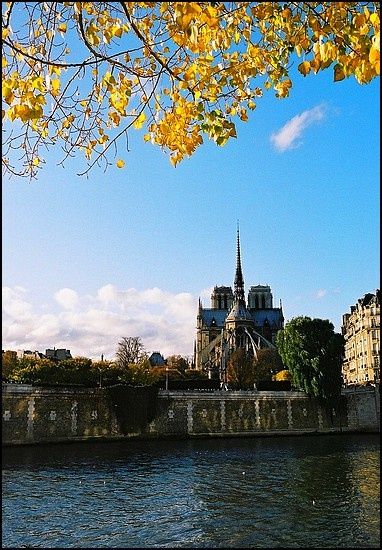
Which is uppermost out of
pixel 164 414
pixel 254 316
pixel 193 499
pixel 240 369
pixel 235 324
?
pixel 254 316

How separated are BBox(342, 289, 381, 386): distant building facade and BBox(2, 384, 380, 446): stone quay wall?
74.7ft

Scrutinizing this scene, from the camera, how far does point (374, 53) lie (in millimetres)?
3494

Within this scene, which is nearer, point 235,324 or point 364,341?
point 364,341

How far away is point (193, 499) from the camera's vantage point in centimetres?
1817

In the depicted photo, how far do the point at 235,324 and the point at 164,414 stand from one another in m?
57.0

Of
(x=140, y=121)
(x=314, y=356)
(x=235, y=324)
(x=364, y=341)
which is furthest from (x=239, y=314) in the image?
(x=140, y=121)

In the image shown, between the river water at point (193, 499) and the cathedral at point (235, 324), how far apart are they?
179 ft

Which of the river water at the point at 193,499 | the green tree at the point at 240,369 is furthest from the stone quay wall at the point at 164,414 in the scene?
the green tree at the point at 240,369

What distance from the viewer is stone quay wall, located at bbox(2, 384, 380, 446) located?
117 feet

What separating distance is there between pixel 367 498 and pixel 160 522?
23.9 feet

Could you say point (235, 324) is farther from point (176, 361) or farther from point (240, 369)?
point (240, 369)

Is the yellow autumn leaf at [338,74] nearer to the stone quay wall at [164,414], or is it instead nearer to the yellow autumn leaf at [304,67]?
the yellow autumn leaf at [304,67]

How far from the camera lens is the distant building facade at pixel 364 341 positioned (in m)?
70.0

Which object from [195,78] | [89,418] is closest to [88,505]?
[195,78]
